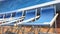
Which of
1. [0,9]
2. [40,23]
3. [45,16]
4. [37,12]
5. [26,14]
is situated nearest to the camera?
[40,23]

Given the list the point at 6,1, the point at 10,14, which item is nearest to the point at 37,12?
the point at 10,14

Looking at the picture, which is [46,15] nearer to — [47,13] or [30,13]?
[47,13]

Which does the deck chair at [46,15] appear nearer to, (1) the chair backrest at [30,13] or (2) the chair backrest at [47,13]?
(2) the chair backrest at [47,13]

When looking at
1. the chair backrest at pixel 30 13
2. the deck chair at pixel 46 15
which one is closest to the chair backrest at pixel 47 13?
the deck chair at pixel 46 15

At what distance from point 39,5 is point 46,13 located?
211 mm

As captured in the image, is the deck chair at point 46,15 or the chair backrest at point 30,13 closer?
the deck chair at point 46,15

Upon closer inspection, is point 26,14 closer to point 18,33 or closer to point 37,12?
Result: point 37,12

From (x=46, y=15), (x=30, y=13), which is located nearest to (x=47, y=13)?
(x=46, y=15)

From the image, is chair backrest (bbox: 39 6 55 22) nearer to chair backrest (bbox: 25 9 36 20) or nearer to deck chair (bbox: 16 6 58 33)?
deck chair (bbox: 16 6 58 33)

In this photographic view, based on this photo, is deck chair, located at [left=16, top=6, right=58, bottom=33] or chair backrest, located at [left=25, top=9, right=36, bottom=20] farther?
chair backrest, located at [left=25, top=9, right=36, bottom=20]

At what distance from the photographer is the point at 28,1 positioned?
2.83 metres

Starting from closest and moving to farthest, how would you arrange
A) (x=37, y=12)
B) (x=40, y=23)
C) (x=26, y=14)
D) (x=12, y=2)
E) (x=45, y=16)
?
(x=40, y=23)
(x=45, y=16)
(x=37, y=12)
(x=26, y=14)
(x=12, y=2)

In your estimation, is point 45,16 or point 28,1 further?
point 28,1

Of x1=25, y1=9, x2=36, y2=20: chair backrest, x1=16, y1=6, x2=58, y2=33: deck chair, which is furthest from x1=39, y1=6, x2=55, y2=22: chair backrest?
x1=25, y1=9, x2=36, y2=20: chair backrest
